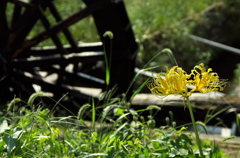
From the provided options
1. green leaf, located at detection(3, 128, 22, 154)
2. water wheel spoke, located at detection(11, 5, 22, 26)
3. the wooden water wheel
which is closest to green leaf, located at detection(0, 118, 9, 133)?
green leaf, located at detection(3, 128, 22, 154)

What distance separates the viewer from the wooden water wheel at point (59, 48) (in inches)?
150

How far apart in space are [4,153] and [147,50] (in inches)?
190

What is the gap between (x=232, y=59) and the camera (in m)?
7.45

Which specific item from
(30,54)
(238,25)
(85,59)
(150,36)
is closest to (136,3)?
(150,36)

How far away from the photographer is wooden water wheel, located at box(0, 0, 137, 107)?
3.82 m

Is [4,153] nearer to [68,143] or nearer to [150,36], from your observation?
[68,143]

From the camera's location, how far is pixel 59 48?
4289 millimetres

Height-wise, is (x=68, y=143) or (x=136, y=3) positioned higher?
(x=136, y=3)

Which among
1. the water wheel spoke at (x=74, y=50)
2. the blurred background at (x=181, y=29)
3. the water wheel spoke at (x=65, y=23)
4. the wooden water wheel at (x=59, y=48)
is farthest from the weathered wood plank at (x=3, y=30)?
the blurred background at (x=181, y=29)

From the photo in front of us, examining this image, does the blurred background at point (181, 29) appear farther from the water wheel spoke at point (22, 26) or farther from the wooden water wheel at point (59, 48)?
the water wheel spoke at point (22, 26)

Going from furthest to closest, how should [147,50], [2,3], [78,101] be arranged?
[147,50]
[78,101]
[2,3]

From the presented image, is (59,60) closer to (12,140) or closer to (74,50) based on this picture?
(74,50)

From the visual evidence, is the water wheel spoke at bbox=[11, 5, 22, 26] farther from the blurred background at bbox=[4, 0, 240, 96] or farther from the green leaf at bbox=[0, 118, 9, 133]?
the green leaf at bbox=[0, 118, 9, 133]

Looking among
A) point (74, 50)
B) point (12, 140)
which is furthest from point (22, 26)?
point (12, 140)
